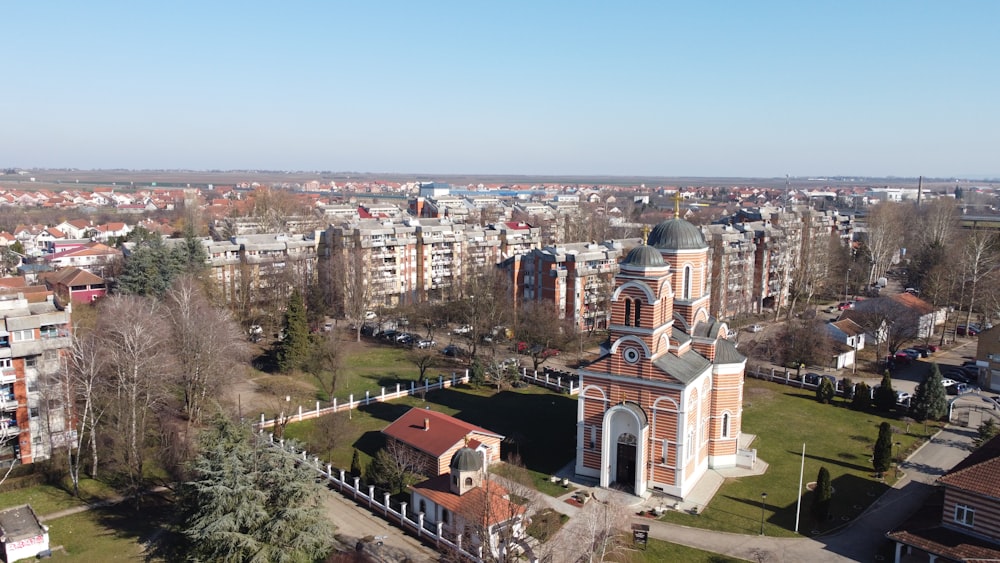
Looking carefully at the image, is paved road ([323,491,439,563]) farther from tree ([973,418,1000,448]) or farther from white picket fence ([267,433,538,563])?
tree ([973,418,1000,448])

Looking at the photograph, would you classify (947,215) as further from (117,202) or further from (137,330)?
(117,202)

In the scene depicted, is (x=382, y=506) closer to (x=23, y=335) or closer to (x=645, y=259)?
(x=645, y=259)

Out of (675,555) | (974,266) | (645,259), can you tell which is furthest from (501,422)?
(974,266)

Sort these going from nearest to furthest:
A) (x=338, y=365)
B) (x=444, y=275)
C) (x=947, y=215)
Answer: (x=338, y=365), (x=444, y=275), (x=947, y=215)

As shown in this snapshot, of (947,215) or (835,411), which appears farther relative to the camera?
(947,215)

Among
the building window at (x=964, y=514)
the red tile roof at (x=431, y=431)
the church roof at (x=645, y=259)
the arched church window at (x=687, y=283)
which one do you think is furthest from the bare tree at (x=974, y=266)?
the red tile roof at (x=431, y=431)

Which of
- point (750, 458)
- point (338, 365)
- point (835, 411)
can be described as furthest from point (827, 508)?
point (338, 365)

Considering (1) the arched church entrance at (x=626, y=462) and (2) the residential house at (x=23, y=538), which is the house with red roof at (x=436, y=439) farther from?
(2) the residential house at (x=23, y=538)
